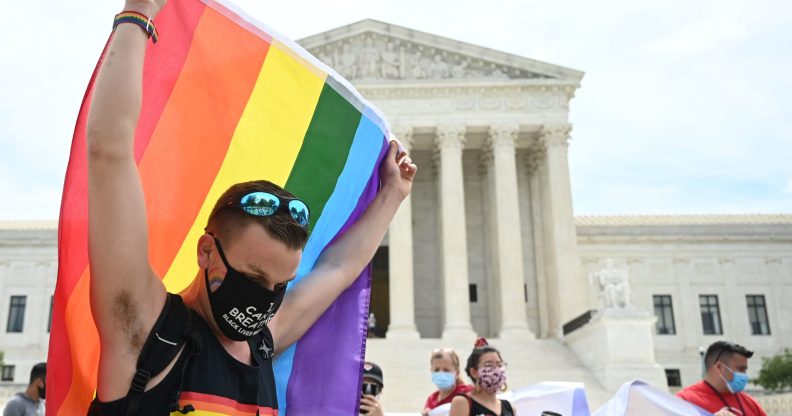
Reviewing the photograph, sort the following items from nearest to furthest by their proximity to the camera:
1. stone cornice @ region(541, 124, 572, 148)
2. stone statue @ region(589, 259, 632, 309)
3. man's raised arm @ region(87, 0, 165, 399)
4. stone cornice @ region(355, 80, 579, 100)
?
man's raised arm @ region(87, 0, 165, 399), stone statue @ region(589, 259, 632, 309), stone cornice @ region(541, 124, 572, 148), stone cornice @ region(355, 80, 579, 100)

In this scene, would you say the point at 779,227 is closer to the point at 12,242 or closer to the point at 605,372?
the point at 605,372

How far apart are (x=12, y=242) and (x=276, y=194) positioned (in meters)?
46.1

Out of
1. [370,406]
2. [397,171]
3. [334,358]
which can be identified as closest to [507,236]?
[370,406]

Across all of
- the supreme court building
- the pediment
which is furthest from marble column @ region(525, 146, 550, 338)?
the pediment

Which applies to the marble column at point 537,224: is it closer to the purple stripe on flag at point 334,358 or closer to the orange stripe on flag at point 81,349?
the purple stripe on flag at point 334,358

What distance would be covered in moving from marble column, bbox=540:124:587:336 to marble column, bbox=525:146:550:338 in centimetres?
105

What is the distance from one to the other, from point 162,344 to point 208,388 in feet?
0.57

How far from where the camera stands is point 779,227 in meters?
43.3

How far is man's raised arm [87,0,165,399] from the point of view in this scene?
1720 millimetres

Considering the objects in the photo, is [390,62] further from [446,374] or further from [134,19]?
[134,19]

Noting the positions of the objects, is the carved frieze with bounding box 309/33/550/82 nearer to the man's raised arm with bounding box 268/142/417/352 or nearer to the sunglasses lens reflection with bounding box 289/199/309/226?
the man's raised arm with bounding box 268/142/417/352

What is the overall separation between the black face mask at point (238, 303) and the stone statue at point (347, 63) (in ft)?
110

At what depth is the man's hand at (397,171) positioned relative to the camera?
289 centimetres

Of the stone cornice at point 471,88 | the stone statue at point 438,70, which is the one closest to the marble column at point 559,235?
the stone cornice at point 471,88
